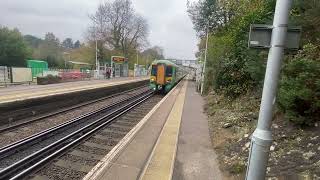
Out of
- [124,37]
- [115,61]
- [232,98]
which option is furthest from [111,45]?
[232,98]

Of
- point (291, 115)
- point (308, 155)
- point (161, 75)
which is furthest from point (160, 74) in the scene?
point (308, 155)

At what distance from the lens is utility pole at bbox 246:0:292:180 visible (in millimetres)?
4738

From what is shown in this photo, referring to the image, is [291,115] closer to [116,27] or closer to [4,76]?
[4,76]

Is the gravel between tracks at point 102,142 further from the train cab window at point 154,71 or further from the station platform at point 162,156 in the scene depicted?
the train cab window at point 154,71

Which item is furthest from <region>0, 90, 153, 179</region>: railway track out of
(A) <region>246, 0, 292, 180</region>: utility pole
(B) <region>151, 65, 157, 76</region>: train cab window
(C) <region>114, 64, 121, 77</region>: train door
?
(C) <region>114, 64, 121, 77</region>: train door

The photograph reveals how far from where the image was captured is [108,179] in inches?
298

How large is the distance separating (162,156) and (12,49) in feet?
178

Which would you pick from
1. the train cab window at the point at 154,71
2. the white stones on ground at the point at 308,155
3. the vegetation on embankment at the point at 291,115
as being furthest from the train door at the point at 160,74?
the white stones on ground at the point at 308,155

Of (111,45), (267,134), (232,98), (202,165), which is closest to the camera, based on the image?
(267,134)

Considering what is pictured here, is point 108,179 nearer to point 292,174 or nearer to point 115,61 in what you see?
point 292,174

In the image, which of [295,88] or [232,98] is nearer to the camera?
[295,88]

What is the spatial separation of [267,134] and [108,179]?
393cm

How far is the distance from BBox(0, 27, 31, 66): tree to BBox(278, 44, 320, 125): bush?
5524 cm

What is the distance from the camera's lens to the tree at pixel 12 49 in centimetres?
5622
